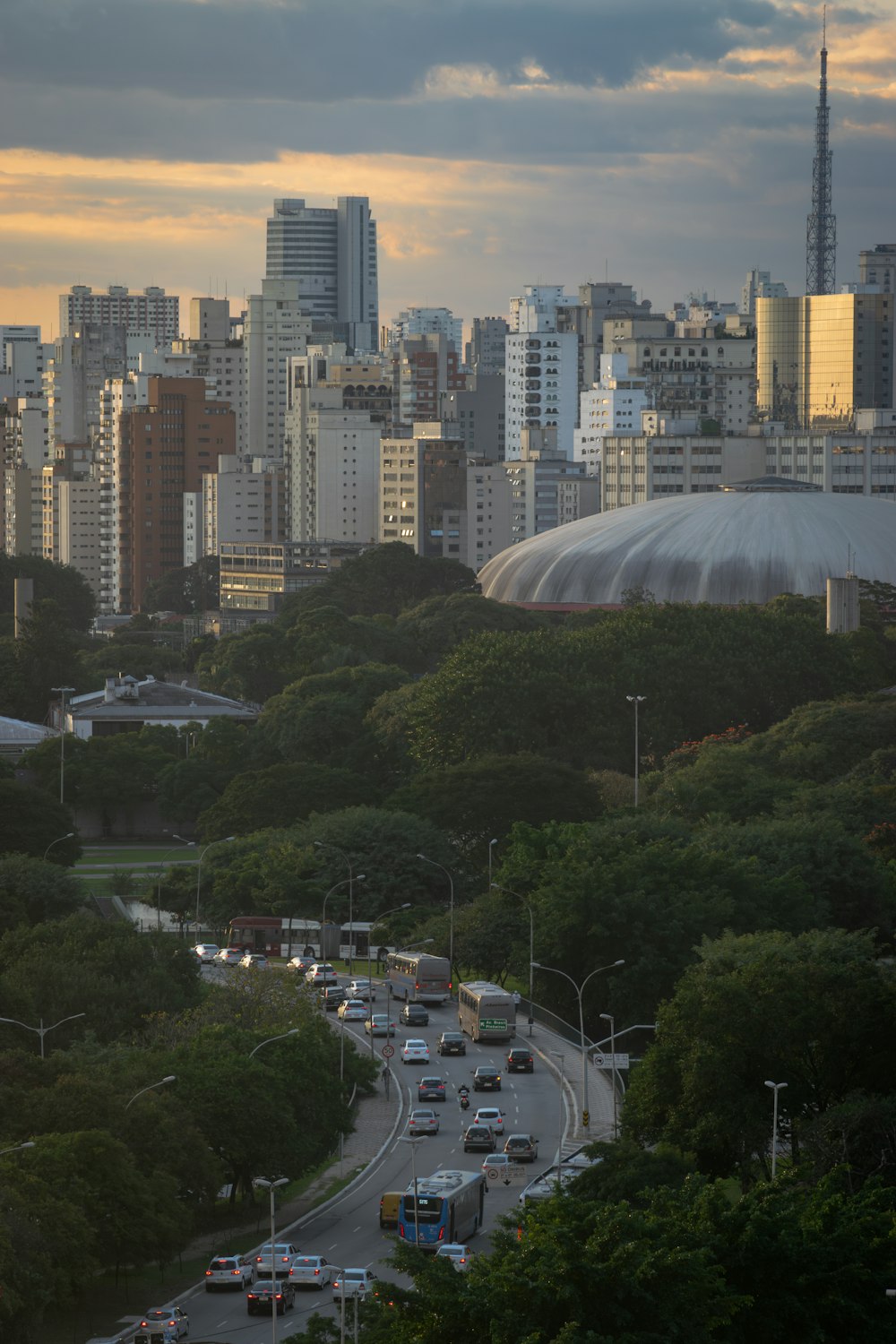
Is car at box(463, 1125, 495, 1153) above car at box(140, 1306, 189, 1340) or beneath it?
beneath

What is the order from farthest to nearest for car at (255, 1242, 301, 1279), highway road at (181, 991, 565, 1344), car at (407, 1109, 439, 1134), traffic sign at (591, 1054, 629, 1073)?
1. traffic sign at (591, 1054, 629, 1073)
2. car at (407, 1109, 439, 1134)
3. car at (255, 1242, 301, 1279)
4. highway road at (181, 991, 565, 1344)

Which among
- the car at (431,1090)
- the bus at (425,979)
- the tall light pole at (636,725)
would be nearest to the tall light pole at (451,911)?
the bus at (425,979)

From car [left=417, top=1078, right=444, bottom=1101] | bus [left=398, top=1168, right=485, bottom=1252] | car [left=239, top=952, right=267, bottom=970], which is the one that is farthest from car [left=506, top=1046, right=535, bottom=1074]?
bus [left=398, top=1168, right=485, bottom=1252]

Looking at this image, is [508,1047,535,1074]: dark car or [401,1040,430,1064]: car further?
[401,1040,430,1064]: car

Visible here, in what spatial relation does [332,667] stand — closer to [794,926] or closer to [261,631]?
[261,631]

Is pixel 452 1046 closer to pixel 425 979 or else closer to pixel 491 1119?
pixel 425 979

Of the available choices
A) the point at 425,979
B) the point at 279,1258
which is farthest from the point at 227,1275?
the point at 425,979

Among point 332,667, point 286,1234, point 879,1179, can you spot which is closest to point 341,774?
point 332,667

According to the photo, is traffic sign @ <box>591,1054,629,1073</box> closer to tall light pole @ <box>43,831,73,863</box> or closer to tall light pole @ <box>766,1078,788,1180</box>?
tall light pole @ <box>766,1078,788,1180</box>
